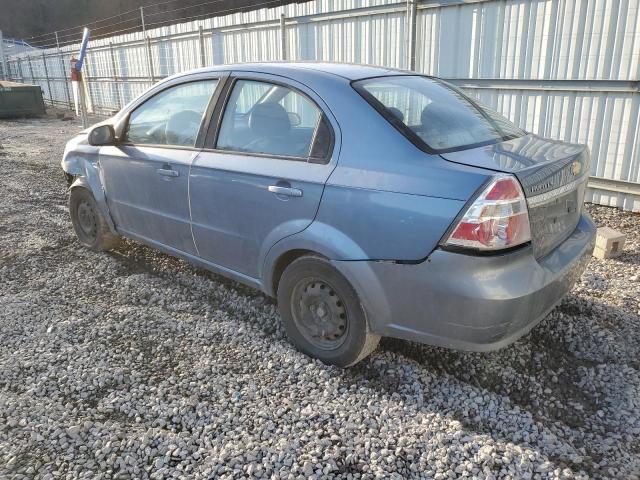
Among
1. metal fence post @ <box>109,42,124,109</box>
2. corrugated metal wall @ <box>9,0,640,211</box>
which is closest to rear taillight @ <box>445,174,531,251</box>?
corrugated metal wall @ <box>9,0,640,211</box>

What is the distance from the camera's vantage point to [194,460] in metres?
2.32

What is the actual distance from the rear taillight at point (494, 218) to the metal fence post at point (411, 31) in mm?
5771

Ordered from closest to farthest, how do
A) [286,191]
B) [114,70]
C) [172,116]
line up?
[286,191]
[172,116]
[114,70]

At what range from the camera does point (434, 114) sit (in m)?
3.01

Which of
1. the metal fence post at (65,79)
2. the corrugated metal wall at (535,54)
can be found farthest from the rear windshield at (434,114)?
the metal fence post at (65,79)

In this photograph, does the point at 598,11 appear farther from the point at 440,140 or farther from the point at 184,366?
the point at 184,366

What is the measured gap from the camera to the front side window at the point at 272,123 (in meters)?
2.91

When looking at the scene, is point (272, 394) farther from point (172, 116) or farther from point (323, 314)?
point (172, 116)

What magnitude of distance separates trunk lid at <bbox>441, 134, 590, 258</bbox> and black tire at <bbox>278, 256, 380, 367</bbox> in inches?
35.7

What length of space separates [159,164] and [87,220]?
1582mm

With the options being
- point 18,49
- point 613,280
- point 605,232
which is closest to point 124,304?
point 613,280

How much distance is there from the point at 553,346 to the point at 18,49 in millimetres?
40048

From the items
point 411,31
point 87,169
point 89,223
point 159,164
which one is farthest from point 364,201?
point 411,31

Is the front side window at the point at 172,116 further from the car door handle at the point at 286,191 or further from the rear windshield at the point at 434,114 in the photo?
the rear windshield at the point at 434,114
